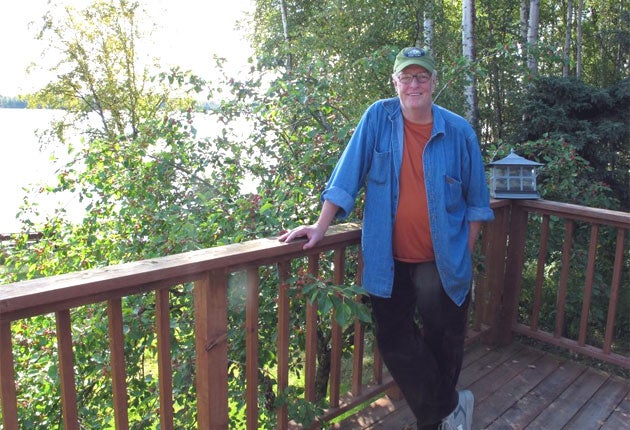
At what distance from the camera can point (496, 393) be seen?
2.79 meters

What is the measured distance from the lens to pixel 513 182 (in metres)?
3.23

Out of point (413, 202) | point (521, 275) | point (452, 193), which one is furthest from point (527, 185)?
point (413, 202)

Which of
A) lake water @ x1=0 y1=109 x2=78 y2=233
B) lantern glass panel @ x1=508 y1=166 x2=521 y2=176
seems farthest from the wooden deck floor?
lake water @ x1=0 y1=109 x2=78 y2=233

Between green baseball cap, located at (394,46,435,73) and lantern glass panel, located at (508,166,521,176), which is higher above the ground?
green baseball cap, located at (394,46,435,73)

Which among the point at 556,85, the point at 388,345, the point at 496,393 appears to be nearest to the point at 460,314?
the point at 388,345

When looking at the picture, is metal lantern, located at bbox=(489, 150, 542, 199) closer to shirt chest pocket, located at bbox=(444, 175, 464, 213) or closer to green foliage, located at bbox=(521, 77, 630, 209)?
shirt chest pocket, located at bbox=(444, 175, 464, 213)

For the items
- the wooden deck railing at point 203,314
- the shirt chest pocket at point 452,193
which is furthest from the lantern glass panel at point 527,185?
the shirt chest pocket at point 452,193

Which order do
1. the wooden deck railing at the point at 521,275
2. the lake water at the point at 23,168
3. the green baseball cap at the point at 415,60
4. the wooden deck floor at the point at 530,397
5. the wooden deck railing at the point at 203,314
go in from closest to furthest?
the wooden deck railing at the point at 203,314 < the green baseball cap at the point at 415,60 < the wooden deck floor at the point at 530,397 < the wooden deck railing at the point at 521,275 < the lake water at the point at 23,168

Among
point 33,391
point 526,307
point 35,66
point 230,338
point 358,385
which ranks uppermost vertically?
point 35,66

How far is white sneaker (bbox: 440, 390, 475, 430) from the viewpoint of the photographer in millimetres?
2191

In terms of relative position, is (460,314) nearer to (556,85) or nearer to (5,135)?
(556,85)

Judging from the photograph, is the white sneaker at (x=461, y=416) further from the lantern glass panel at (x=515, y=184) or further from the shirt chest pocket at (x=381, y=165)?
the lantern glass panel at (x=515, y=184)

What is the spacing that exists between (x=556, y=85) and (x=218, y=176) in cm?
693

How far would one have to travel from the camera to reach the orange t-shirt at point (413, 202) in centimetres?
198
